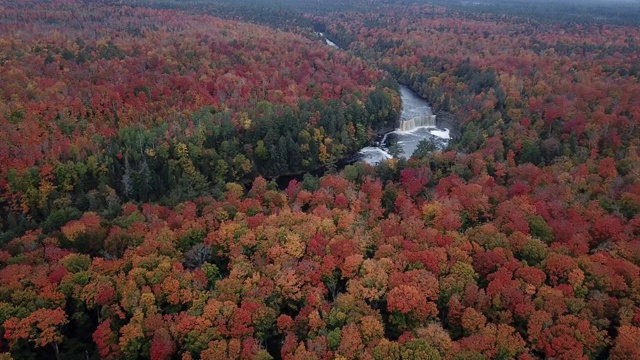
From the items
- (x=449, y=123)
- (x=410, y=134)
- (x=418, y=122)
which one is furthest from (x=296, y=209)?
(x=449, y=123)

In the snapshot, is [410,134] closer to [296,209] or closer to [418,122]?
[418,122]

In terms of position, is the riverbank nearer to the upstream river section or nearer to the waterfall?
the upstream river section

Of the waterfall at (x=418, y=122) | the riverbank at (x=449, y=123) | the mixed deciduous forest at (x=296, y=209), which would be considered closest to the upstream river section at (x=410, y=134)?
the waterfall at (x=418, y=122)

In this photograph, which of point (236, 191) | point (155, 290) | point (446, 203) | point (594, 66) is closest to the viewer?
point (155, 290)

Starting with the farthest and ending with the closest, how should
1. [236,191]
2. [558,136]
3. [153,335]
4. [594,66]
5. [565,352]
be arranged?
[594,66], [558,136], [236,191], [153,335], [565,352]

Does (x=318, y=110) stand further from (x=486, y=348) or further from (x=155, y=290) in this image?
(x=486, y=348)

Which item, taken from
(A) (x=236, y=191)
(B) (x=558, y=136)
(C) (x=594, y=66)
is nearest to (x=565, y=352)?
(A) (x=236, y=191)

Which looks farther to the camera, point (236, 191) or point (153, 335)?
point (236, 191)

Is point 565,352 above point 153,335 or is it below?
above
